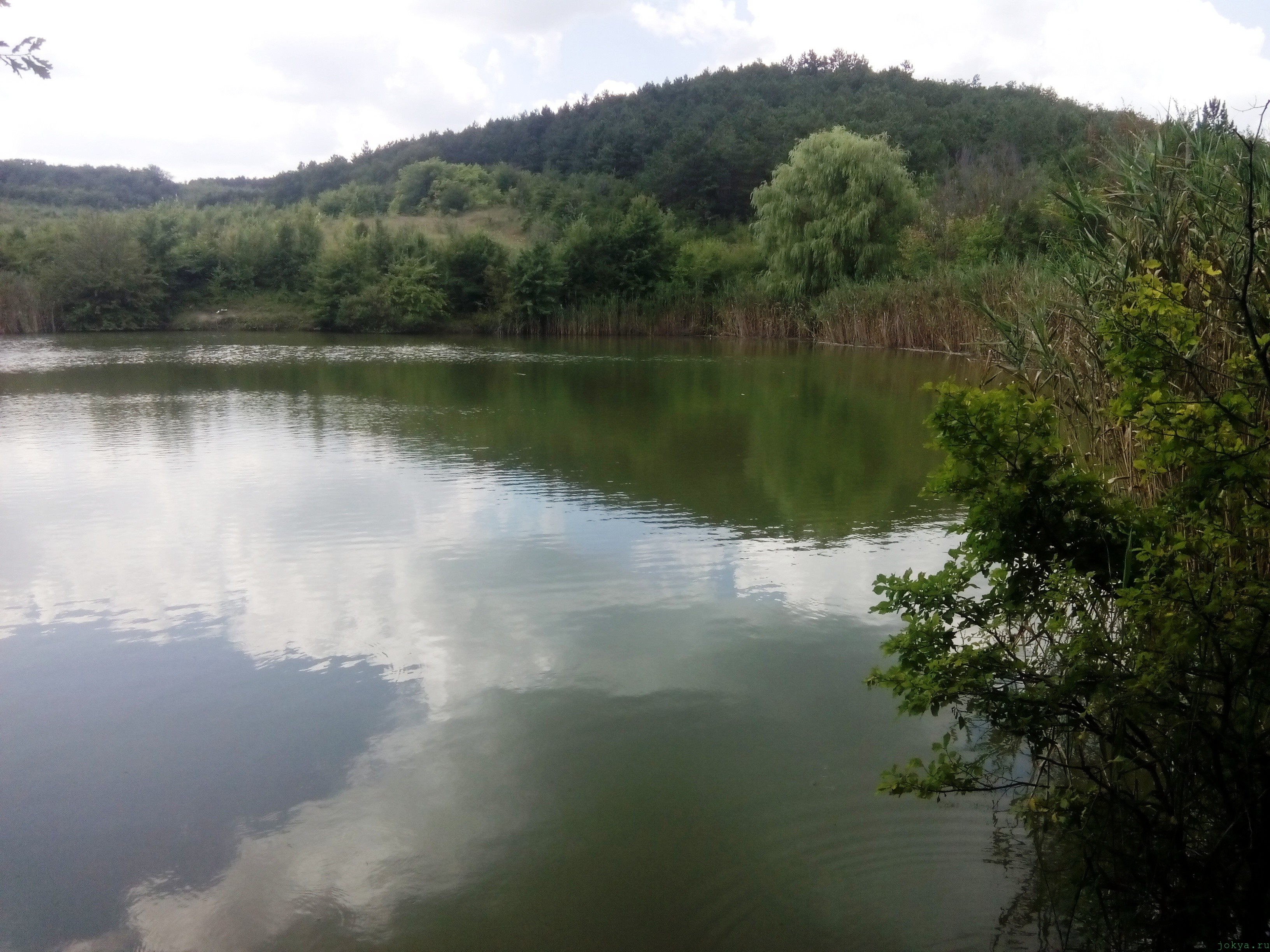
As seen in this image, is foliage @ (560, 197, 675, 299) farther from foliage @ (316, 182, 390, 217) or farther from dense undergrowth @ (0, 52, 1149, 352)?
foliage @ (316, 182, 390, 217)

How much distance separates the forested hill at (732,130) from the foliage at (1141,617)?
3933 centimetres

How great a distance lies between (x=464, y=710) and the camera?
4.18 meters

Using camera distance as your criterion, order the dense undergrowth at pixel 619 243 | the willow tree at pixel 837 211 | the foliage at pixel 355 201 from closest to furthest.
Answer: the willow tree at pixel 837 211 < the dense undergrowth at pixel 619 243 < the foliage at pixel 355 201

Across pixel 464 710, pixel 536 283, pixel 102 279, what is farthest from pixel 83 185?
pixel 464 710

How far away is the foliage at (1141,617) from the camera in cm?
207

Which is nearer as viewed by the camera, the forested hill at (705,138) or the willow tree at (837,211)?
the willow tree at (837,211)

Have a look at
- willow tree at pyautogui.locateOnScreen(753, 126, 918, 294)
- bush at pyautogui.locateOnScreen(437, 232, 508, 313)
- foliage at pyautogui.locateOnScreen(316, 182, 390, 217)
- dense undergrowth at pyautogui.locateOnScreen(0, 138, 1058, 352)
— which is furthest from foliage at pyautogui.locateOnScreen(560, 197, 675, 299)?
foliage at pyautogui.locateOnScreen(316, 182, 390, 217)

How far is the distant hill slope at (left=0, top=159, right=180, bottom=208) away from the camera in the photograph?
209ft

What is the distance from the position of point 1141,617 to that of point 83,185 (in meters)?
85.0

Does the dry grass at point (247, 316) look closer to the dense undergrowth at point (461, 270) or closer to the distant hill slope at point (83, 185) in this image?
the dense undergrowth at point (461, 270)

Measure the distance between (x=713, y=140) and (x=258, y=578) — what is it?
47355mm

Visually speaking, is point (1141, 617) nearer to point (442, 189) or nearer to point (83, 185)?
point (442, 189)

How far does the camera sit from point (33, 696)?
4305 millimetres

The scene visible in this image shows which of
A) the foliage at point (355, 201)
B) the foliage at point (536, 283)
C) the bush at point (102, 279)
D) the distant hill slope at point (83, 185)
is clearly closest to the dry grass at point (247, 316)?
the bush at point (102, 279)
